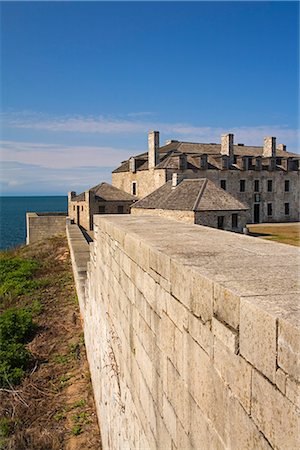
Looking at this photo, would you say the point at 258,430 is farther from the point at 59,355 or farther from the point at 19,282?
the point at 19,282

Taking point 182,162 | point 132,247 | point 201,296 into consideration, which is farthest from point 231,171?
→ point 201,296

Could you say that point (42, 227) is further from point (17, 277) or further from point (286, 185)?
point (286, 185)

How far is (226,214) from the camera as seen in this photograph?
23016 millimetres

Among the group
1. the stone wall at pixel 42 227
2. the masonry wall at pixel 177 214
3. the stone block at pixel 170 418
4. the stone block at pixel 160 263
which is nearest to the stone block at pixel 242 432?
the stone block at pixel 170 418

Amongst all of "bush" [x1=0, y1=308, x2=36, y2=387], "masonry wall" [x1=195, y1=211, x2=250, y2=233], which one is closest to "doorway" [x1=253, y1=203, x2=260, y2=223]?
"masonry wall" [x1=195, y1=211, x2=250, y2=233]

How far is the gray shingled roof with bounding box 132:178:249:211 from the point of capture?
74.3ft

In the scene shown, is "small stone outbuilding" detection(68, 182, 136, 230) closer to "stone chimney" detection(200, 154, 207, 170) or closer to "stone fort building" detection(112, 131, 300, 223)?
"stone fort building" detection(112, 131, 300, 223)

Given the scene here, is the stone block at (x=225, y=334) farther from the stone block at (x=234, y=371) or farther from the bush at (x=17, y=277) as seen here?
the bush at (x=17, y=277)

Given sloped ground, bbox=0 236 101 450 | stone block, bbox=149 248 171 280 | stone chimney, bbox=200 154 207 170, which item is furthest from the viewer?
stone chimney, bbox=200 154 207 170

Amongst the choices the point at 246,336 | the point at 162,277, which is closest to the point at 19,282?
the point at 162,277

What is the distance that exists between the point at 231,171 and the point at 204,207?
17929 mm

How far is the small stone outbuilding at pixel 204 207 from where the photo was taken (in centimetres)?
2227

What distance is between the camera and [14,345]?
1070 cm

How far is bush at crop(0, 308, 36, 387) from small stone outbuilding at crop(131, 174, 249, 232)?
11812 millimetres
